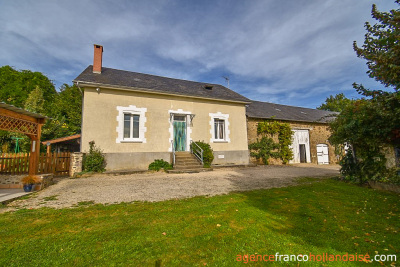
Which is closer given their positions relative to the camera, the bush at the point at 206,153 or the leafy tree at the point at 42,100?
the bush at the point at 206,153

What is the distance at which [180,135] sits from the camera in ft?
37.7

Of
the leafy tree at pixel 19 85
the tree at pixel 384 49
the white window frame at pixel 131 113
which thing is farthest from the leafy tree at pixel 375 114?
the leafy tree at pixel 19 85

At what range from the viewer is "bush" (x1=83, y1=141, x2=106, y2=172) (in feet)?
29.1

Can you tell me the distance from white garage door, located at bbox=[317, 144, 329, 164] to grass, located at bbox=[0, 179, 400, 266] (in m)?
13.7

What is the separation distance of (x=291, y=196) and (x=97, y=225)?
181 inches

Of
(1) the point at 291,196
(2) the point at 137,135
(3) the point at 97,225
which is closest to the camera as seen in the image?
(3) the point at 97,225

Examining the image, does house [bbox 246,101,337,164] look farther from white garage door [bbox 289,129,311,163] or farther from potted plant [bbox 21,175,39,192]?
potted plant [bbox 21,175,39,192]

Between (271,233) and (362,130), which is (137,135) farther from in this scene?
(362,130)

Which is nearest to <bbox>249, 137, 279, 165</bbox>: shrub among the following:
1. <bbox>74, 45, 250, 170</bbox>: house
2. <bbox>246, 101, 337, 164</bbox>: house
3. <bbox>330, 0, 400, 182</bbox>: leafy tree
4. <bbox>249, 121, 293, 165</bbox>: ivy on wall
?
<bbox>249, 121, 293, 165</bbox>: ivy on wall

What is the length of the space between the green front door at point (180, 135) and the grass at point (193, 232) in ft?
23.3

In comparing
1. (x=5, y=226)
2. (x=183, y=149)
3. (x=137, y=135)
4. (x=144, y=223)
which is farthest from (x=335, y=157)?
(x=5, y=226)

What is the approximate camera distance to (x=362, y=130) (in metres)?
6.36

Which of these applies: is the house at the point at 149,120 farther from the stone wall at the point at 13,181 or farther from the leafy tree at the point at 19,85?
the leafy tree at the point at 19,85

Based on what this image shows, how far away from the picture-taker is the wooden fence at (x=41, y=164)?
28.5ft
